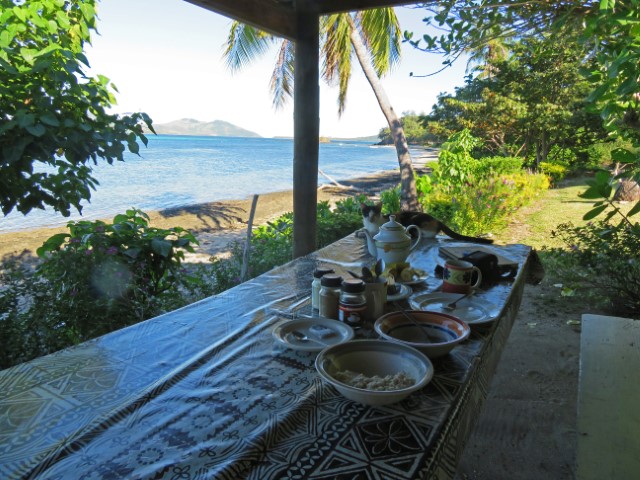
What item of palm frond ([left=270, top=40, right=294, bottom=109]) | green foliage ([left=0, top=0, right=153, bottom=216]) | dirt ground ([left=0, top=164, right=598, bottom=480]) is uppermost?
palm frond ([left=270, top=40, right=294, bottom=109])

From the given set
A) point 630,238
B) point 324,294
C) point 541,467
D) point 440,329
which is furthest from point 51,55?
point 630,238

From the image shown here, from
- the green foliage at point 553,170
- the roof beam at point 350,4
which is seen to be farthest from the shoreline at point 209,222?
the green foliage at point 553,170

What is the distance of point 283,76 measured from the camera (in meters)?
8.55

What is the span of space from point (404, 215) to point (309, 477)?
217 cm

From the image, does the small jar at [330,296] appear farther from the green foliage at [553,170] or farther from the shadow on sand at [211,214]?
the green foliage at [553,170]

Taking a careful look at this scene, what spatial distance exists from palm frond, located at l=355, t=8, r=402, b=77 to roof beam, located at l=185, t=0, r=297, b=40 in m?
3.43

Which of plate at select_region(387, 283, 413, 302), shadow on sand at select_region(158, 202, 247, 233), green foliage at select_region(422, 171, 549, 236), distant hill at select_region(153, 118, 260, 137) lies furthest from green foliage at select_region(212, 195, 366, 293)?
distant hill at select_region(153, 118, 260, 137)

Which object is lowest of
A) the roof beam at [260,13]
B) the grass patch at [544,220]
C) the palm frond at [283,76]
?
the grass patch at [544,220]

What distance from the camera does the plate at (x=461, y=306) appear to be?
1.51 metres

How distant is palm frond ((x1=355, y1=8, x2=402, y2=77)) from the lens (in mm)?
6488

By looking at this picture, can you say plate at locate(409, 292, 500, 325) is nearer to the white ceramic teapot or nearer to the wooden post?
the white ceramic teapot

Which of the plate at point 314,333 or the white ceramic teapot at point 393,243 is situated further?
the white ceramic teapot at point 393,243

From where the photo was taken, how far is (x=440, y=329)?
1.32 meters

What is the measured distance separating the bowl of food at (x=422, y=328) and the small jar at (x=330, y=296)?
0.63 feet
